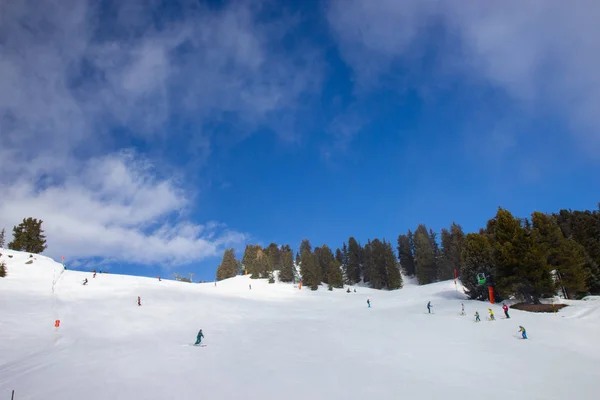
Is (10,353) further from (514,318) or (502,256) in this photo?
(502,256)

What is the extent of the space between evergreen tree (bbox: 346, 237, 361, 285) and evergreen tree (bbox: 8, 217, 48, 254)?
269 feet

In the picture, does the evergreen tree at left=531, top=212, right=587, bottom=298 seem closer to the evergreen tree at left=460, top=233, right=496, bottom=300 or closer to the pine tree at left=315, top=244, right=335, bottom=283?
the evergreen tree at left=460, top=233, right=496, bottom=300

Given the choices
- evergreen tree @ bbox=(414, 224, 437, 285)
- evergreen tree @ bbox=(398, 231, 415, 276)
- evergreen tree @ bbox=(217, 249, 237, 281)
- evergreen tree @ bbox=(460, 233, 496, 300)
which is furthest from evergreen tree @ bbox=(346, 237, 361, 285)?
evergreen tree @ bbox=(460, 233, 496, 300)

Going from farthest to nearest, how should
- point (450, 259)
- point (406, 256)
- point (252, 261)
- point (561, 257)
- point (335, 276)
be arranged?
point (406, 256) → point (252, 261) → point (450, 259) → point (335, 276) → point (561, 257)

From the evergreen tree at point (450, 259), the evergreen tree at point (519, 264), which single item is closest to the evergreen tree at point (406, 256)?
the evergreen tree at point (450, 259)

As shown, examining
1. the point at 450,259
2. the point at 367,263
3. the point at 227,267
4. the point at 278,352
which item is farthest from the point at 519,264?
the point at 227,267

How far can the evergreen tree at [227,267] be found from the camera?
112m

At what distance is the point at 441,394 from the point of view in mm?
15297

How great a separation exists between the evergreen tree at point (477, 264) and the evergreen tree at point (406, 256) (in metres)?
69.4

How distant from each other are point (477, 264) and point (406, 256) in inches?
2916

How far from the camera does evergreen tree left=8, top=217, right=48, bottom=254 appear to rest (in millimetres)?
70312

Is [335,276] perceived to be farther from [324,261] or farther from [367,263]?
[367,263]

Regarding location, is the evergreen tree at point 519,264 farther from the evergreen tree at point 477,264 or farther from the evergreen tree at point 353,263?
the evergreen tree at point 353,263

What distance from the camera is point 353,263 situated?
A: 4478 inches
